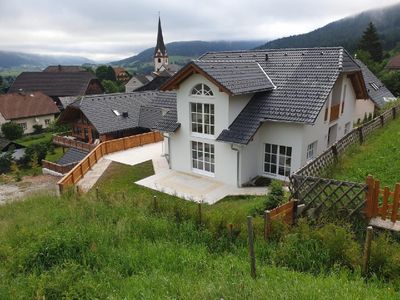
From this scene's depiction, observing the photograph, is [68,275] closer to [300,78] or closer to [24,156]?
[300,78]

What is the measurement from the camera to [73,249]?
7.48 metres

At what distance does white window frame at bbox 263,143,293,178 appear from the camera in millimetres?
16031

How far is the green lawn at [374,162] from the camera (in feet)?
35.5

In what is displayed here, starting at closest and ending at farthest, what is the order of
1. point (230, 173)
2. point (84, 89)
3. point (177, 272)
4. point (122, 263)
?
1. point (177, 272)
2. point (122, 263)
3. point (230, 173)
4. point (84, 89)

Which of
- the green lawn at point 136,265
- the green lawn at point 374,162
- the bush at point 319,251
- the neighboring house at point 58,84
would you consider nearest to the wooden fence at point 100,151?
the green lawn at point 136,265

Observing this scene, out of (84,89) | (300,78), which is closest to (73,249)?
(300,78)

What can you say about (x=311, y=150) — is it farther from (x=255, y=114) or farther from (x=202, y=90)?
(x=202, y=90)

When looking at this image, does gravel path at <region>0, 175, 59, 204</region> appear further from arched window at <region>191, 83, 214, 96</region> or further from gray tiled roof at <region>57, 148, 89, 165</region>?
arched window at <region>191, 83, 214, 96</region>

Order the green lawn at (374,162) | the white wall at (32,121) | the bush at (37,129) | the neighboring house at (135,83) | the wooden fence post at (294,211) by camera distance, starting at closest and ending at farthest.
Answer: the wooden fence post at (294,211) < the green lawn at (374,162) < the white wall at (32,121) < the bush at (37,129) < the neighboring house at (135,83)

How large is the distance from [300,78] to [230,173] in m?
6.07

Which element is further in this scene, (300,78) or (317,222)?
(300,78)

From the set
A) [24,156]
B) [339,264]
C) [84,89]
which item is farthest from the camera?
[84,89]

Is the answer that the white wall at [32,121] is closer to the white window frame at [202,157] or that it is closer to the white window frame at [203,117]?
the white window frame at [202,157]

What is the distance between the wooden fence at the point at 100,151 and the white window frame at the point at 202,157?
6.58 meters
